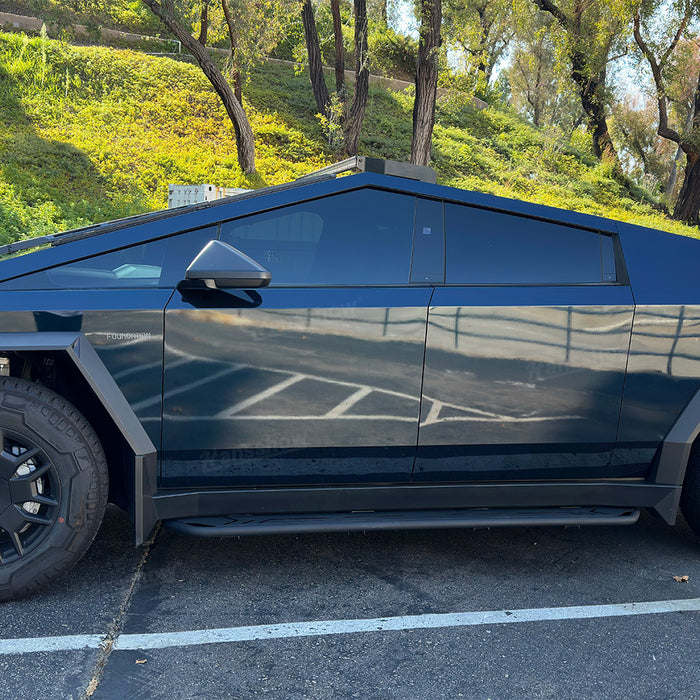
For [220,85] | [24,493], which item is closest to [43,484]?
[24,493]

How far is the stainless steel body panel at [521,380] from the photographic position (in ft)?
9.59

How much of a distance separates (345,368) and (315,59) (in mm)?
20205

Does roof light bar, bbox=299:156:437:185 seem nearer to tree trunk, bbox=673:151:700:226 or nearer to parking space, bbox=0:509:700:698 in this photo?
parking space, bbox=0:509:700:698

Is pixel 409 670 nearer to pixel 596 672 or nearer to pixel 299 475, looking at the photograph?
pixel 596 672

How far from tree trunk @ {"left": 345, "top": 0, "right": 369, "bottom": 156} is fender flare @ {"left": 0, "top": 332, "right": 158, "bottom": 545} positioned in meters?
14.8

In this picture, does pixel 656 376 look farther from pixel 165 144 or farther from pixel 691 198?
pixel 691 198

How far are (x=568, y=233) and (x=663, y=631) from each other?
1636 millimetres

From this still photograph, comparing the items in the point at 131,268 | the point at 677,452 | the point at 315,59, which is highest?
the point at 315,59

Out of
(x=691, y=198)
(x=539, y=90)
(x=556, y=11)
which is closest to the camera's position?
(x=556, y=11)

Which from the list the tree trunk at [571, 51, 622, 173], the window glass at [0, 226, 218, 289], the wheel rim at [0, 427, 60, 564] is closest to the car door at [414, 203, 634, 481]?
the window glass at [0, 226, 218, 289]

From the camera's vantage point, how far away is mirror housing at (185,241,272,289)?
2.67 meters

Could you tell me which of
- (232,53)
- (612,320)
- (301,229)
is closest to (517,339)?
(612,320)

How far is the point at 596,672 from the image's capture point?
2.47 meters

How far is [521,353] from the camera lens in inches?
116
